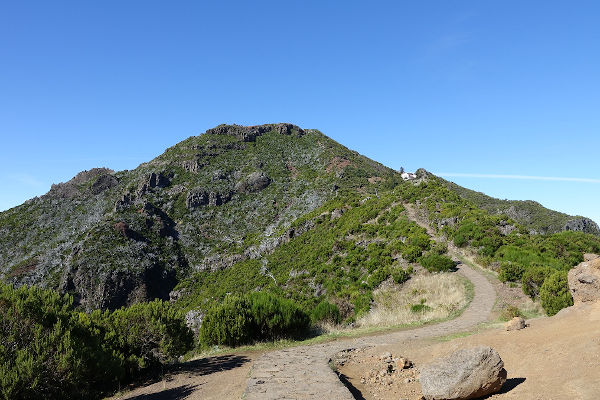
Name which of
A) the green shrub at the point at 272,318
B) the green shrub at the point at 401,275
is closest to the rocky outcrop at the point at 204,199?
the green shrub at the point at 401,275

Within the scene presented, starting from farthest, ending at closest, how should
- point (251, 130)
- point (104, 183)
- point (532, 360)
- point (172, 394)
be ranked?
point (251, 130)
point (104, 183)
point (172, 394)
point (532, 360)

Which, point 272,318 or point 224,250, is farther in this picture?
point 224,250

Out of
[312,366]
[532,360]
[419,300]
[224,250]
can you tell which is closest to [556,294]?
[419,300]

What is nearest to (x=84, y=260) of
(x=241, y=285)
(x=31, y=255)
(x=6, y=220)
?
(x=31, y=255)

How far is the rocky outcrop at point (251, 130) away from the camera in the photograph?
91.1m

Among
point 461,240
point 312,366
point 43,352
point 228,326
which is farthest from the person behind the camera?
point 461,240

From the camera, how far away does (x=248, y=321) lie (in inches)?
451

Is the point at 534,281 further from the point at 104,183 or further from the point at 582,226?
the point at 104,183

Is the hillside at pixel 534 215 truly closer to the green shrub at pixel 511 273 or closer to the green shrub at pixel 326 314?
the green shrub at pixel 511 273

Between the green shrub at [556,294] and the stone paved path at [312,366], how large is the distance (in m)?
2.16

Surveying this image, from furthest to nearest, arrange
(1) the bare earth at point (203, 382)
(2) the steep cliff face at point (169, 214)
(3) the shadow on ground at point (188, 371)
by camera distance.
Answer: (2) the steep cliff face at point (169, 214), (3) the shadow on ground at point (188, 371), (1) the bare earth at point (203, 382)

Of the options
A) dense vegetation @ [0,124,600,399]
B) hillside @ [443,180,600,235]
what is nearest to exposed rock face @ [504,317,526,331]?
dense vegetation @ [0,124,600,399]

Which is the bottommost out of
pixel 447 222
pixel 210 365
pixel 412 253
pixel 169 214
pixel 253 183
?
pixel 412 253

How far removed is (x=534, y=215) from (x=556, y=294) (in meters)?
62.5
